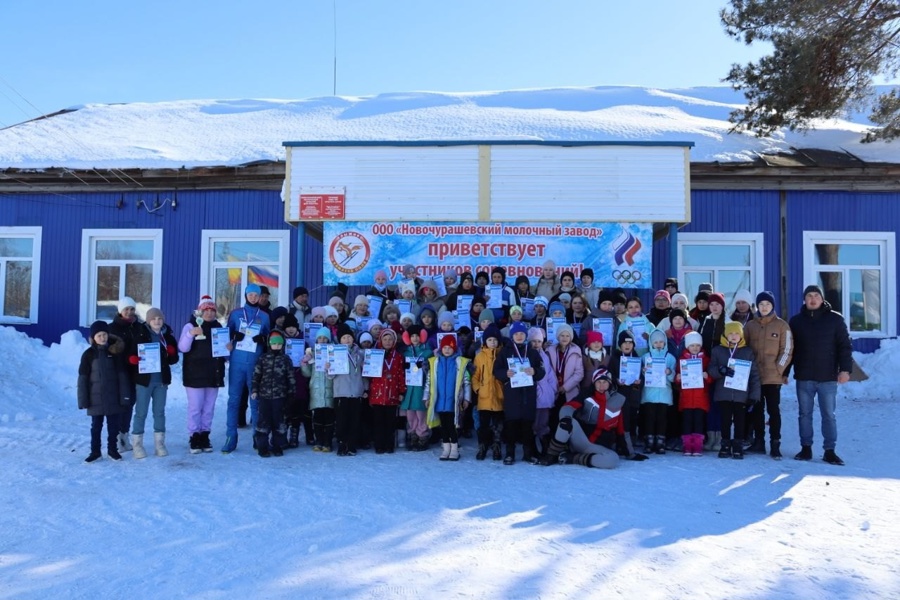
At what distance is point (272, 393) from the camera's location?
23.9 feet

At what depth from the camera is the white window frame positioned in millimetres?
13227

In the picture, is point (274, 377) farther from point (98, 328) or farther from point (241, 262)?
point (241, 262)

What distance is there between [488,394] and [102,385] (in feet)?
12.4

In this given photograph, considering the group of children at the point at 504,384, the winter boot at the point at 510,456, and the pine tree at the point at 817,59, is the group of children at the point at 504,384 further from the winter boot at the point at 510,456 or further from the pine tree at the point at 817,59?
the pine tree at the point at 817,59

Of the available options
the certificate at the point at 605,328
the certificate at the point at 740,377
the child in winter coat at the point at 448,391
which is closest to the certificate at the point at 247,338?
the child in winter coat at the point at 448,391

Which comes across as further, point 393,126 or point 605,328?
point 393,126

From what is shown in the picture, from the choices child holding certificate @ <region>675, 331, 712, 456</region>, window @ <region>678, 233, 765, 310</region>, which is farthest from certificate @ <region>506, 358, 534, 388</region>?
window @ <region>678, 233, 765, 310</region>

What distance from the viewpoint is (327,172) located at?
34.1 ft

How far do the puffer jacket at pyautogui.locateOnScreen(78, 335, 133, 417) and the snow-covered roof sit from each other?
7.75 m

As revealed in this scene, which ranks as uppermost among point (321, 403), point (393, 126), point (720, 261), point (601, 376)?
point (393, 126)

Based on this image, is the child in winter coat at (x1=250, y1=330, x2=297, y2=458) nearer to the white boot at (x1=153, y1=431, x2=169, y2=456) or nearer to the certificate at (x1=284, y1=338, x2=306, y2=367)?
the certificate at (x1=284, y1=338, x2=306, y2=367)

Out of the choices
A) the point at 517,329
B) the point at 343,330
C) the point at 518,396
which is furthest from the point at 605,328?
the point at 343,330

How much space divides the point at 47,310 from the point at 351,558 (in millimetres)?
12440

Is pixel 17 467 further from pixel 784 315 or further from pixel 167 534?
pixel 784 315
